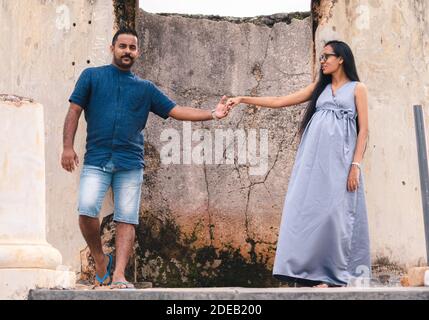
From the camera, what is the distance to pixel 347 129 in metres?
5.92

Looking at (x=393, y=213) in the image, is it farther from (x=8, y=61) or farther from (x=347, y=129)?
(x=8, y=61)

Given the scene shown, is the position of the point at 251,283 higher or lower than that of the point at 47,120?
lower

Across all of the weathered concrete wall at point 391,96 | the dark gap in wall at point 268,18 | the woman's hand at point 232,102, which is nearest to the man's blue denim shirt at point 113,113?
the woman's hand at point 232,102

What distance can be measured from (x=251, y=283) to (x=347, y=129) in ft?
9.15

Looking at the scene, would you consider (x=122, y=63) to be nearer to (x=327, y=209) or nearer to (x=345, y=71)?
(x=345, y=71)

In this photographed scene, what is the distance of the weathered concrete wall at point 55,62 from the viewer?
22.5ft

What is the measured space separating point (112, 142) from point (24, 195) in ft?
3.82

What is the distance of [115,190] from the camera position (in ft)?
18.6

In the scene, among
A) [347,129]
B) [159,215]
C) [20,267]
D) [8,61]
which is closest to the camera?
[20,267]

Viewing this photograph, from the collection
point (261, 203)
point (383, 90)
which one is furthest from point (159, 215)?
point (383, 90)

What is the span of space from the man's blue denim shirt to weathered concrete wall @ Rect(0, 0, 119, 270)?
114 centimetres

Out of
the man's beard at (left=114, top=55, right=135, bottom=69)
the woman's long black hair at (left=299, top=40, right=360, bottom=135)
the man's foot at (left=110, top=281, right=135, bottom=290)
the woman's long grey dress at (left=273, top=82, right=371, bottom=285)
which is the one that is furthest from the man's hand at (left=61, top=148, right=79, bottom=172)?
the woman's long black hair at (left=299, top=40, right=360, bottom=135)

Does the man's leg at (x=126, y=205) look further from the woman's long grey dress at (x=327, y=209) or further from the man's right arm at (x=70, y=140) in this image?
the woman's long grey dress at (x=327, y=209)

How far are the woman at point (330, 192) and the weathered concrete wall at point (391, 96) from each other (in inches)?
50.1
